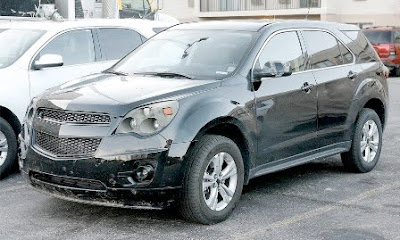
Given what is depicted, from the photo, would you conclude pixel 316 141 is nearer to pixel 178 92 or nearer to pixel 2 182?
pixel 178 92

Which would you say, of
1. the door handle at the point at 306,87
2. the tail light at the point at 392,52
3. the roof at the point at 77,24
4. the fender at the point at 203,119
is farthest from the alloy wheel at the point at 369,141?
the tail light at the point at 392,52

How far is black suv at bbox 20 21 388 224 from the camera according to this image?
18.8 feet

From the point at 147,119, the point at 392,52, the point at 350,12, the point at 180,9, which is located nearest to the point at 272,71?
the point at 147,119

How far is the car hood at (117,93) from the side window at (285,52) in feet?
2.54

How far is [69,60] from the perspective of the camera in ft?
28.8

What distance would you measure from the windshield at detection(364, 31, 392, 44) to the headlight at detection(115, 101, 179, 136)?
19.4 m

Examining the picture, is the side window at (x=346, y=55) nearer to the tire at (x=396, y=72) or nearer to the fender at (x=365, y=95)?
the fender at (x=365, y=95)

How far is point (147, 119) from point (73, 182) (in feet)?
2.53

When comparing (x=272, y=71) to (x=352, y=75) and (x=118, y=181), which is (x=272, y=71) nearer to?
(x=352, y=75)

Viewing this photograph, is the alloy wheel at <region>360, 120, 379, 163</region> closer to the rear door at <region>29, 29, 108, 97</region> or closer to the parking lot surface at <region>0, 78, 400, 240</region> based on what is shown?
the parking lot surface at <region>0, 78, 400, 240</region>

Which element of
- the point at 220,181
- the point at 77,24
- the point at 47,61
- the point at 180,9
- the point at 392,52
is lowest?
the point at 392,52

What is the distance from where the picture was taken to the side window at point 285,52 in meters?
6.90

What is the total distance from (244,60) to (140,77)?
949 mm

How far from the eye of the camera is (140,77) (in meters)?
6.71
